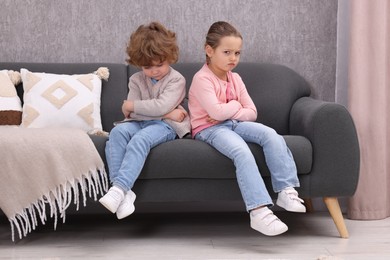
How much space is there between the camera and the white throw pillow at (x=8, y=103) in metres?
3.05

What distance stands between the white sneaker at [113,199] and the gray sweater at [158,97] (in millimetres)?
404

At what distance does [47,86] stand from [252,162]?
3.65 feet

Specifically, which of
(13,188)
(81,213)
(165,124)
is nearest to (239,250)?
(165,124)

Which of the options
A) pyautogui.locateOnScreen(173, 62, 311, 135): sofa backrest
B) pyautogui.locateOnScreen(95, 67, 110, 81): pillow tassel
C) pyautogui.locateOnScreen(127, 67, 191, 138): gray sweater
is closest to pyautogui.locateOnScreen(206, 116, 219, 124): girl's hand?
pyautogui.locateOnScreen(127, 67, 191, 138): gray sweater

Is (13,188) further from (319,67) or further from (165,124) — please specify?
(319,67)

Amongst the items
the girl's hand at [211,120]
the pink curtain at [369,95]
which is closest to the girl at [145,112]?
the girl's hand at [211,120]

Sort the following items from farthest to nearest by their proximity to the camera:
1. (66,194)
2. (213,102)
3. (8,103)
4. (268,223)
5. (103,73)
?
(103,73) → (8,103) → (213,102) → (66,194) → (268,223)

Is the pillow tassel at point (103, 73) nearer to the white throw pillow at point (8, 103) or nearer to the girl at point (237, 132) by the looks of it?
the white throw pillow at point (8, 103)

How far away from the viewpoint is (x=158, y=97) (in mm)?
2795

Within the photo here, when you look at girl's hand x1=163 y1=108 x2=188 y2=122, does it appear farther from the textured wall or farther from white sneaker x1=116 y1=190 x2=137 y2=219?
the textured wall

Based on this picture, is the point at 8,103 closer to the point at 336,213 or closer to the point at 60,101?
the point at 60,101

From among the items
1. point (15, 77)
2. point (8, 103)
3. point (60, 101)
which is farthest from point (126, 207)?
point (15, 77)

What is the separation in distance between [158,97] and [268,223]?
72cm

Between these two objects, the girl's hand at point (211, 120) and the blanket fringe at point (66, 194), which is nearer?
the blanket fringe at point (66, 194)
